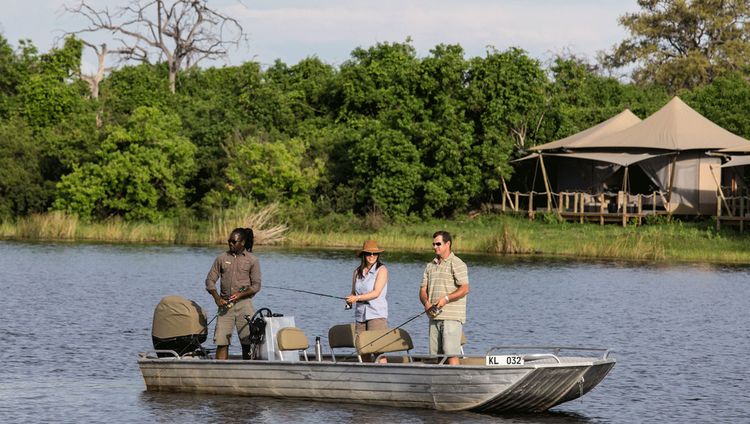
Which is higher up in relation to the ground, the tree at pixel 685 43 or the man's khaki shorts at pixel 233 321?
the tree at pixel 685 43

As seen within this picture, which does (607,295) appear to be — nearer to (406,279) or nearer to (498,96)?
(406,279)

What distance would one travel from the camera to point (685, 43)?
277 feet

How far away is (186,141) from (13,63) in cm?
1620

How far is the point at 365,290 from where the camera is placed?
16.7 m

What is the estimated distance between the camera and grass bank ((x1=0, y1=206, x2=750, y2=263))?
44.9m

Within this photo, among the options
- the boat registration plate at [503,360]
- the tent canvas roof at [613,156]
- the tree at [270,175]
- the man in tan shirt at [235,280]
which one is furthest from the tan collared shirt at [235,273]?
the tree at [270,175]

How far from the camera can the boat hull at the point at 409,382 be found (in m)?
16.2

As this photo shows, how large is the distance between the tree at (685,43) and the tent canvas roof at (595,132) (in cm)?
2376

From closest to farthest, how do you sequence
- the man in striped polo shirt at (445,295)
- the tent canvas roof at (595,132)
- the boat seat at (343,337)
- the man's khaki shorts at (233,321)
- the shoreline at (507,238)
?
the man in striped polo shirt at (445,295)
the boat seat at (343,337)
the man's khaki shorts at (233,321)
the shoreline at (507,238)
the tent canvas roof at (595,132)

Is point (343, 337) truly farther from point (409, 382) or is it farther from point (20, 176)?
point (20, 176)

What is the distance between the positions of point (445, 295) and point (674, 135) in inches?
1510

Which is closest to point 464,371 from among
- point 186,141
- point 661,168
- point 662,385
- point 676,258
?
point 662,385

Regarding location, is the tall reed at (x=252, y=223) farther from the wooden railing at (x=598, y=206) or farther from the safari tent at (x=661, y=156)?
the safari tent at (x=661, y=156)

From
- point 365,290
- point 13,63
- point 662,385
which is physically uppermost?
point 13,63
